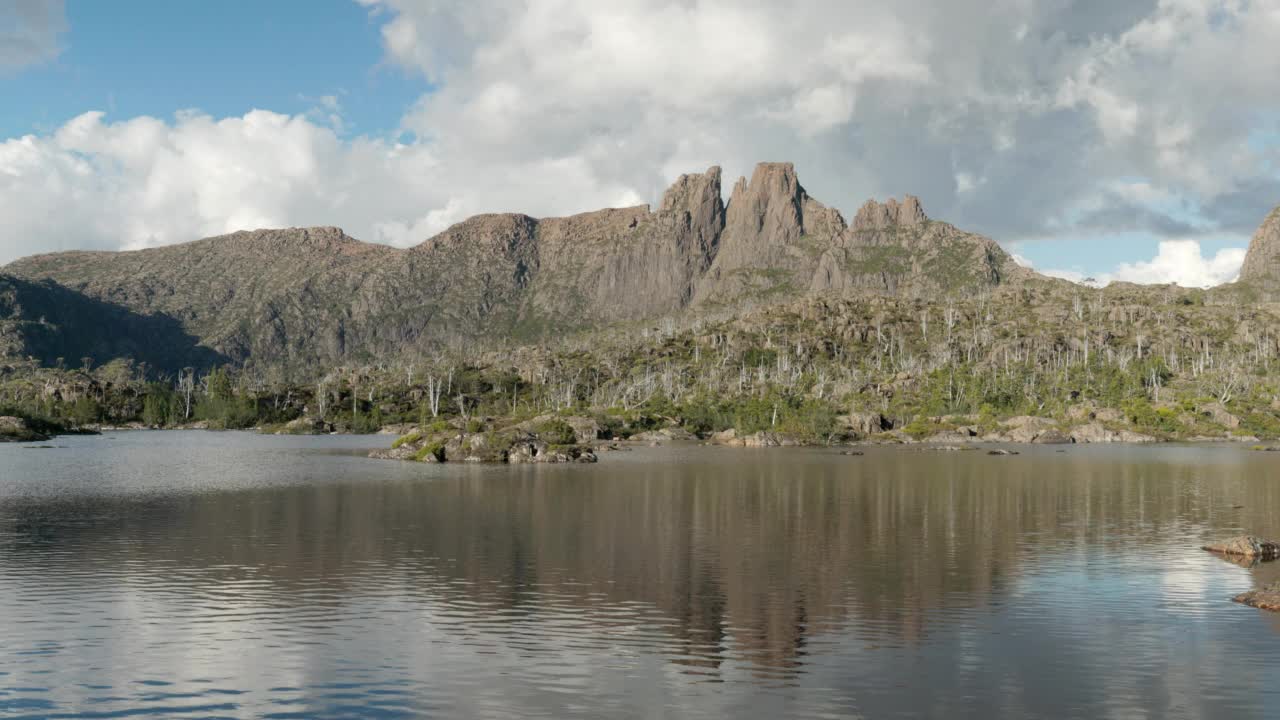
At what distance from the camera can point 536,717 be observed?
22.3 metres

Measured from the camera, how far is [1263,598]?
114 feet

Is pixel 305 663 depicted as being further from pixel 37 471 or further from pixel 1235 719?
pixel 37 471

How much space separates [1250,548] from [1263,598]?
41.5 feet

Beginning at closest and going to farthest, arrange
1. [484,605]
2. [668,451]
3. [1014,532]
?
1. [484,605]
2. [1014,532]
3. [668,451]

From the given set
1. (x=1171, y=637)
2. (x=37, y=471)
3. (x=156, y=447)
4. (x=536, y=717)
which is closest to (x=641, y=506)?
(x=1171, y=637)

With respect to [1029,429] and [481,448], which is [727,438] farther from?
[481,448]

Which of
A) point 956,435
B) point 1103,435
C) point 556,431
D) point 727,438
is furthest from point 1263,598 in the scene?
point 1103,435

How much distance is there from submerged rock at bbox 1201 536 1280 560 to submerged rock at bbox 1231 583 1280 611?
33.7 ft

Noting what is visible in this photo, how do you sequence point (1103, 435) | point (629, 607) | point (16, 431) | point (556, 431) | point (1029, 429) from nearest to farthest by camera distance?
1. point (629, 607)
2. point (556, 431)
3. point (1103, 435)
4. point (1029, 429)
5. point (16, 431)

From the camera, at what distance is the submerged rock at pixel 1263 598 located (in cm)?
3412

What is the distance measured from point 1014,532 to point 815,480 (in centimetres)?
3763

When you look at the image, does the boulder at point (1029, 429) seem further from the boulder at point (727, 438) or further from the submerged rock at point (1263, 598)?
the submerged rock at point (1263, 598)

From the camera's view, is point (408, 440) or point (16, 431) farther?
point (16, 431)

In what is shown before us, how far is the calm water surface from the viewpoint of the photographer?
24.2 meters
